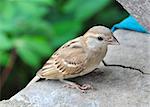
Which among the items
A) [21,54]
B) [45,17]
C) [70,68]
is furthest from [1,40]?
[70,68]

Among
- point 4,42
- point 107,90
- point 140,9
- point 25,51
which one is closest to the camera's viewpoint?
point 140,9

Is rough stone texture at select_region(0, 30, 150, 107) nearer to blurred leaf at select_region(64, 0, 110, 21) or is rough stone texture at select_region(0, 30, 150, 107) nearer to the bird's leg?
the bird's leg

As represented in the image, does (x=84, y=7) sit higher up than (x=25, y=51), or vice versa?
(x=84, y=7)

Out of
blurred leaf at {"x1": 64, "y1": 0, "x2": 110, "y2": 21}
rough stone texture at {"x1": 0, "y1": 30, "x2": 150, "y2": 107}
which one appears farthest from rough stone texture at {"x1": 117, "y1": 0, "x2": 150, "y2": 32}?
blurred leaf at {"x1": 64, "y1": 0, "x2": 110, "y2": 21}

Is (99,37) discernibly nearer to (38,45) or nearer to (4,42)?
(4,42)

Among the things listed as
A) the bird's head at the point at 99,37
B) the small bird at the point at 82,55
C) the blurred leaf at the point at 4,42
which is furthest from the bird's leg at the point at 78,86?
the blurred leaf at the point at 4,42

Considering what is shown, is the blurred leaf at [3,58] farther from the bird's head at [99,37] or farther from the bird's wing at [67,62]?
the bird's head at [99,37]

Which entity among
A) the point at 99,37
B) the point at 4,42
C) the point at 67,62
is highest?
the point at 99,37

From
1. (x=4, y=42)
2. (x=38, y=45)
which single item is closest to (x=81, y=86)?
(x=4, y=42)
